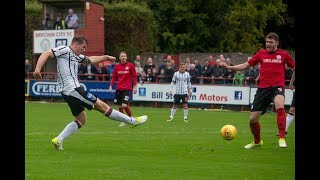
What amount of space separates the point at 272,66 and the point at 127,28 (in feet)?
94.7

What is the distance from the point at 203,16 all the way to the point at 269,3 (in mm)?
4312

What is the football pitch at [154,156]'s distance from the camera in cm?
943

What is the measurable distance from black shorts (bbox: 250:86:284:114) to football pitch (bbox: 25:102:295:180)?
0.76 metres

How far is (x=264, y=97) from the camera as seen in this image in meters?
13.8

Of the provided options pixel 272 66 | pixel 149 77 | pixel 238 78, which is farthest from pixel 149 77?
pixel 272 66

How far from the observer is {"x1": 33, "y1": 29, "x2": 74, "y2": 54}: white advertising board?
38156 millimetres

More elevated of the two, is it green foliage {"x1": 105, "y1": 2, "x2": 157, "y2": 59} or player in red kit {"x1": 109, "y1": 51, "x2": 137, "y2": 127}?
green foliage {"x1": 105, "y1": 2, "x2": 157, "y2": 59}

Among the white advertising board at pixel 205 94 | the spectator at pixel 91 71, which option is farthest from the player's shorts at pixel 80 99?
the spectator at pixel 91 71

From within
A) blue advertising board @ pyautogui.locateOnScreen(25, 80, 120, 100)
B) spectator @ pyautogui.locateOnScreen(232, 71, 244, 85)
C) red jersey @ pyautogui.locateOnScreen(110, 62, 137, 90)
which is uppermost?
Result: red jersey @ pyautogui.locateOnScreen(110, 62, 137, 90)

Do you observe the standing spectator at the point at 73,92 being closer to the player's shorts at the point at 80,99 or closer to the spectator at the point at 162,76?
Answer: the player's shorts at the point at 80,99

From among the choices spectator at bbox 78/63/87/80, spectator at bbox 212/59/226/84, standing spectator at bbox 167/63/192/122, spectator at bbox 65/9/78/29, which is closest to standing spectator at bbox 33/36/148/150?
standing spectator at bbox 167/63/192/122

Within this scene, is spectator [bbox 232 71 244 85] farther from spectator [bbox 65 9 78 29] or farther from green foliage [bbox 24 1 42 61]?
green foliage [bbox 24 1 42 61]
